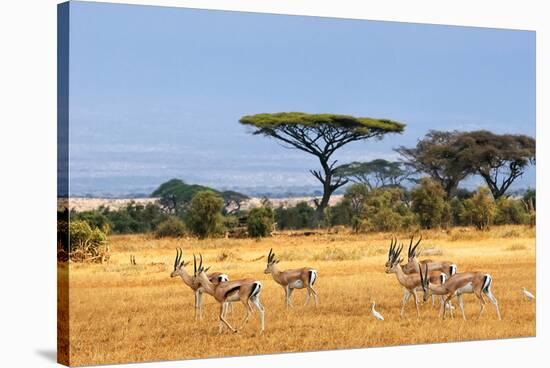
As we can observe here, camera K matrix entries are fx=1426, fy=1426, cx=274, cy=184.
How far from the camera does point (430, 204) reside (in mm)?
19203

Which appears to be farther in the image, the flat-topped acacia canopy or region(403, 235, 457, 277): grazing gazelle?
region(403, 235, 457, 277): grazing gazelle

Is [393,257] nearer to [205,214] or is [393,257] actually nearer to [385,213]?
[385,213]

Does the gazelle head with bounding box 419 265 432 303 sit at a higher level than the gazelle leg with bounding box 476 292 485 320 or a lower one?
higher

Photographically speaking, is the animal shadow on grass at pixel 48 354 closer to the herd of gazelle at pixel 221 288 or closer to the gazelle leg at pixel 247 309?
the herd of gazelle at pixel 221 288

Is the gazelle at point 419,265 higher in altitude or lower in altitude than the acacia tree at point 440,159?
lower

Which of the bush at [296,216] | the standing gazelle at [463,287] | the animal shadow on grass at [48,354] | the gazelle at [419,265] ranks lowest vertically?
the animal shadow on grass at [48,354]

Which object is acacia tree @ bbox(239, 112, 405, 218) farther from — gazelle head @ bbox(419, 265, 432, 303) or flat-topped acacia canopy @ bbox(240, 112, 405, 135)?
gazelle head @ bbox(419, 265, 432, 303)

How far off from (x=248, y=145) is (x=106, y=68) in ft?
6.97

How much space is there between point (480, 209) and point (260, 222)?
3.39m

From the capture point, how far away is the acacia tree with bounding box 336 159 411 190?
18516 mm

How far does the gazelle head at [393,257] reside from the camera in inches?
738

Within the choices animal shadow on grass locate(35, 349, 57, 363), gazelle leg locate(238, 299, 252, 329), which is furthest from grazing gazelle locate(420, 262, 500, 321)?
animal shadow on grass locate(35, 349, 57, 363)

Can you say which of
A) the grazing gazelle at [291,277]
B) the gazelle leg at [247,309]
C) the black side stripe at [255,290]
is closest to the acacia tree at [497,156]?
the grazing gazelle at [291,277]

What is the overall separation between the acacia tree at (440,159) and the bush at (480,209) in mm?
315
